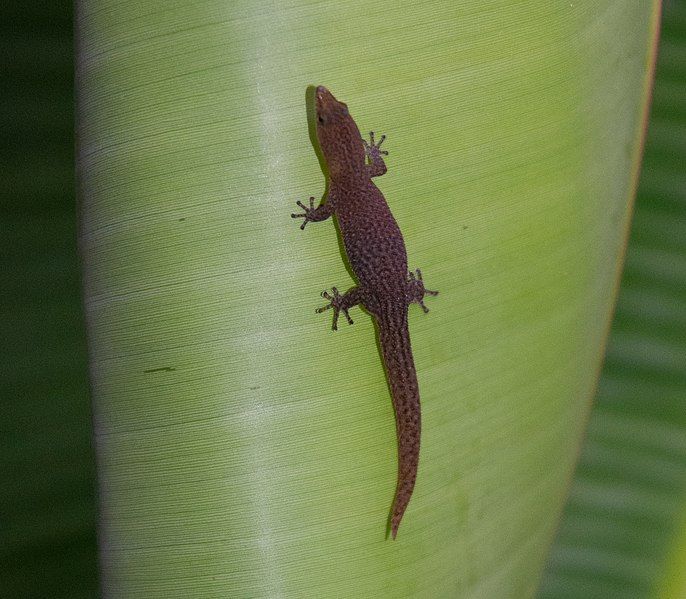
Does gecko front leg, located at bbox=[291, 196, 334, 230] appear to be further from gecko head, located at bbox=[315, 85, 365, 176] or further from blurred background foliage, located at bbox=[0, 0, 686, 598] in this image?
blurred background foliage, located at bbox=[0, 0, 686, 598]

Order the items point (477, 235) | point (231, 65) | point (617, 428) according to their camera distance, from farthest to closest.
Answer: point (617, 428), point (477, 235), point (231, 65)

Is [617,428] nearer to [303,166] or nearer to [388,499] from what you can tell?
[388,499]

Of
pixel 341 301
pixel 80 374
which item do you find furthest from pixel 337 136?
pixel 80 374

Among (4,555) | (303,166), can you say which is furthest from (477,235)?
(4,555)

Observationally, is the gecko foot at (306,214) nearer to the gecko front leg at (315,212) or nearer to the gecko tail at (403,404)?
the gecko front leg at (315,212)

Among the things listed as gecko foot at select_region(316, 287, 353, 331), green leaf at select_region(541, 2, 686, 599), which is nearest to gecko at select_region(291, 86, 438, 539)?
gecko foot at select_region(316, 287, 353, 331)

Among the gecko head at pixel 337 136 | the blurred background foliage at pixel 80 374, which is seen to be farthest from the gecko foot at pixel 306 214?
the blurred background foliage at pixel 80 374

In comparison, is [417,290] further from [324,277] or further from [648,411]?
[648,411]
